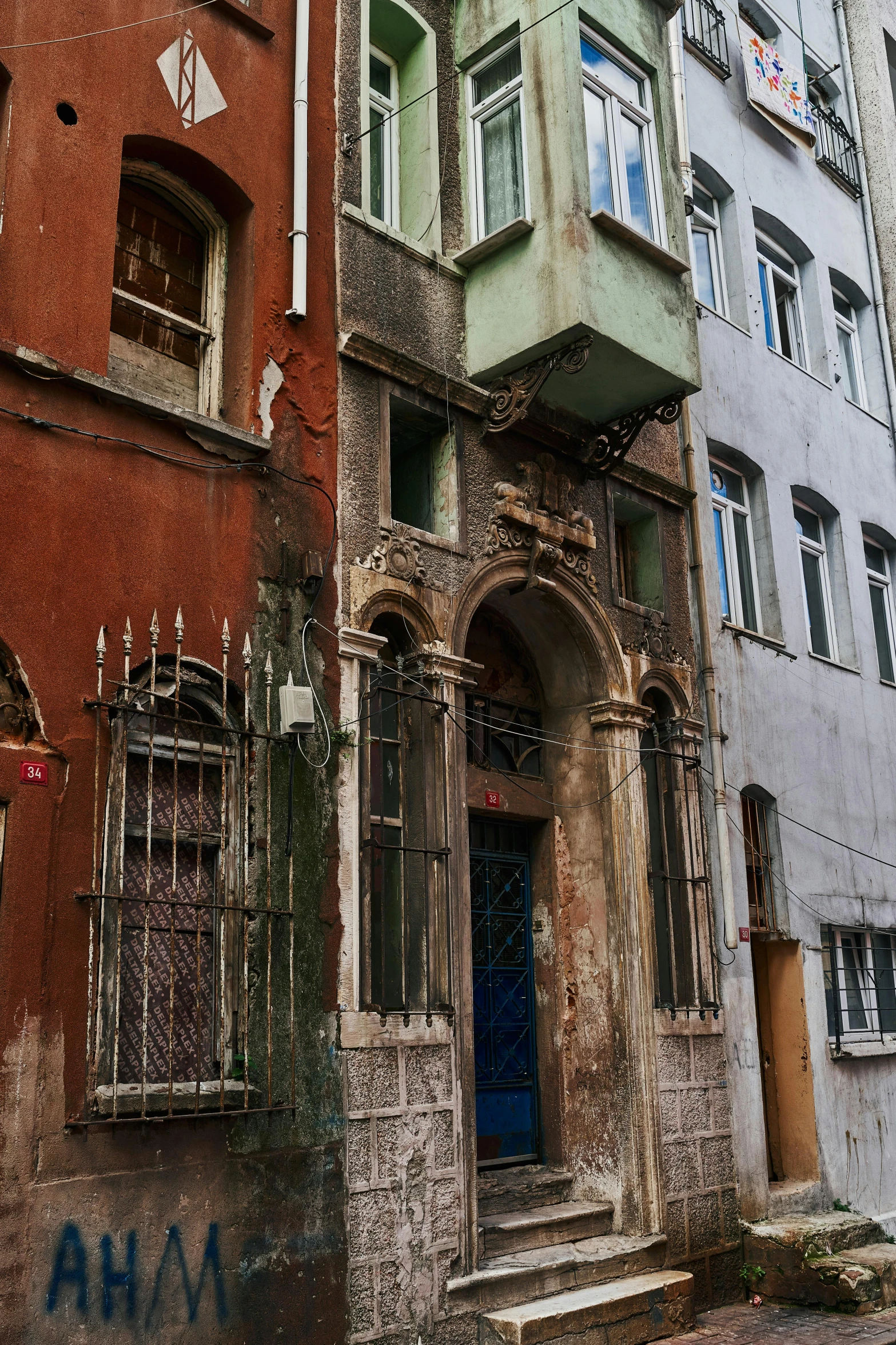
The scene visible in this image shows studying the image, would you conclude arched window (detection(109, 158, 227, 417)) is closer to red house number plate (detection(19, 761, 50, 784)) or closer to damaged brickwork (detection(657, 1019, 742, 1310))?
red house number plate (detection(19, 761, 50, 784))

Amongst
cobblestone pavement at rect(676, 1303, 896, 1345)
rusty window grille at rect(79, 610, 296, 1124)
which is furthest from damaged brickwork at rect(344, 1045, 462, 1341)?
cobblestone pavement at rect(676, 1303, 896, 1345)

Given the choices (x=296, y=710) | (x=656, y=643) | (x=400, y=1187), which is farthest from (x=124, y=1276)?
(x=656, y=643)

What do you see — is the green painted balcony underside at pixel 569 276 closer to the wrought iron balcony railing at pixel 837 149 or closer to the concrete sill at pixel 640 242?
the concrete sill at pixel 640 242

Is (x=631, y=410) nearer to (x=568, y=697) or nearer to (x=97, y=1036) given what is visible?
(x=568, y=697)

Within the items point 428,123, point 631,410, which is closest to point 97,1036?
point 631,410

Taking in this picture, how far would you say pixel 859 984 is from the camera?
1190 centimetres

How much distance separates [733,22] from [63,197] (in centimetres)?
998

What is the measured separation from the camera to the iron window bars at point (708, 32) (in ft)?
41.5

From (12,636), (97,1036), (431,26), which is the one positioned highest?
(431,26)

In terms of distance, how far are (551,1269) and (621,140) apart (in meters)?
8.13

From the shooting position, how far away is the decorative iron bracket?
9.45 metres

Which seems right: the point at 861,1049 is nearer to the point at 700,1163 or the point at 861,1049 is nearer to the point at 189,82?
the point at 700,1163

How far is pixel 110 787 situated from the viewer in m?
6.00

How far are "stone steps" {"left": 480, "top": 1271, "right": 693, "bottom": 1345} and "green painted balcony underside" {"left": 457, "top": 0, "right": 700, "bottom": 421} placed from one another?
6.16 metres
